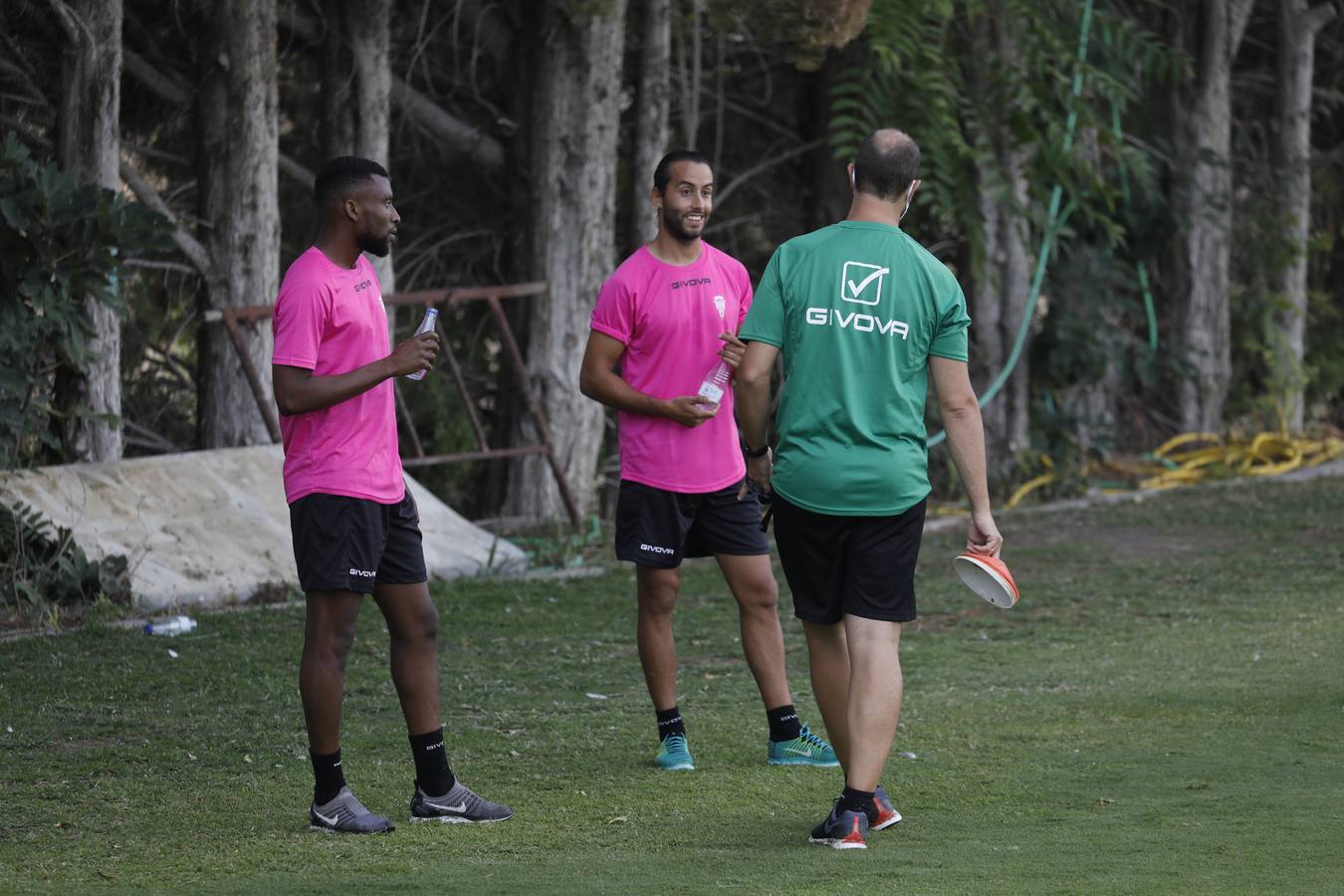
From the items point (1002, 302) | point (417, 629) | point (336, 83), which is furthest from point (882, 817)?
point (1002, 302)

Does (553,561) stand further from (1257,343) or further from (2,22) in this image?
(1257,343)

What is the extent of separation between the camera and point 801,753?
632 cm

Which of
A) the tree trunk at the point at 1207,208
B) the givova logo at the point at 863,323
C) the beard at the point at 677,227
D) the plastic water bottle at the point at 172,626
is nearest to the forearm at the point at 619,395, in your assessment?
the beard at the point at 677,227

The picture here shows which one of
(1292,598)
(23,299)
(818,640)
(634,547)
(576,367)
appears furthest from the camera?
(576,367)

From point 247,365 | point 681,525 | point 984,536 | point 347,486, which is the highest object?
point 247,365

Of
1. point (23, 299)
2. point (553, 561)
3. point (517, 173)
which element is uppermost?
point (517, 173)

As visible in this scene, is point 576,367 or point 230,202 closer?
point 230,202

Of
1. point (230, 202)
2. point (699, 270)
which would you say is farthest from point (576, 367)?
point (699, 270)

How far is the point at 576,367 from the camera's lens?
497 inches

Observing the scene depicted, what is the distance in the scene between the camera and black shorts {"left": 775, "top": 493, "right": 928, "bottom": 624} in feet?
17.1

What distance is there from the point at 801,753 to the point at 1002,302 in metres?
9.21

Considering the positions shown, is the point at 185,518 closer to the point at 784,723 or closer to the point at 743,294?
the point at 743,294

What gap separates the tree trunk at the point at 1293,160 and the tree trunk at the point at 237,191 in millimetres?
10108

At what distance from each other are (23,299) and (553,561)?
353 centimetres
